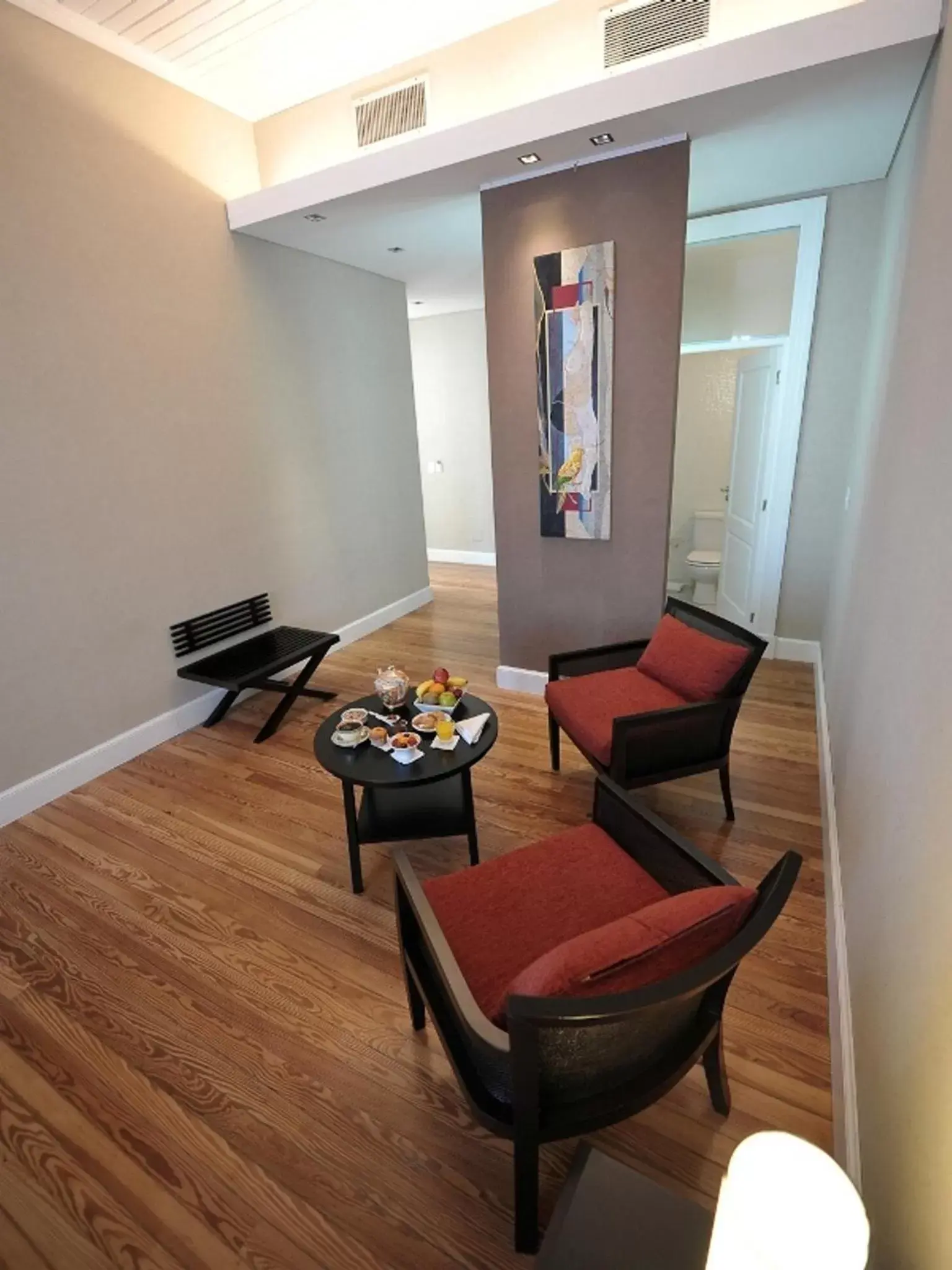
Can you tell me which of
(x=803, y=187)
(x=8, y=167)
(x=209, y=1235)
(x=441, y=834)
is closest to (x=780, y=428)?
(x=803, y=187)

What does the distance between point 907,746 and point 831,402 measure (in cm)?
286

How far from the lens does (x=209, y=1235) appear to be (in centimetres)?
129

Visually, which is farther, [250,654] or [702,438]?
[702,438]

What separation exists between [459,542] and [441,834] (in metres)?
5.10

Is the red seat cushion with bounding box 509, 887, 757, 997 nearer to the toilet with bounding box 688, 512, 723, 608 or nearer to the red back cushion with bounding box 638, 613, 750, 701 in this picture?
the red back cushion with bounding box 638, 613, 750, 701

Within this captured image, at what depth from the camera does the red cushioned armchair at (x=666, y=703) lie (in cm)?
222

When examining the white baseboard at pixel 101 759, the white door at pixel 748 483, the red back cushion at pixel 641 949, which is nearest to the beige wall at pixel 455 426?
the white door at pixel 748 483

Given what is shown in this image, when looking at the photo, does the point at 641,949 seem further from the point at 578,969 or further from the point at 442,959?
the point at 442,959

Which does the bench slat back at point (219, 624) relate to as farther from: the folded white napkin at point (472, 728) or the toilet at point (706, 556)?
the toilet at point (706, 556)

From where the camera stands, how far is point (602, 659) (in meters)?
2.92

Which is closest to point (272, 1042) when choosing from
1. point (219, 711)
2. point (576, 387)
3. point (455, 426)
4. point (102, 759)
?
point (102, 759)

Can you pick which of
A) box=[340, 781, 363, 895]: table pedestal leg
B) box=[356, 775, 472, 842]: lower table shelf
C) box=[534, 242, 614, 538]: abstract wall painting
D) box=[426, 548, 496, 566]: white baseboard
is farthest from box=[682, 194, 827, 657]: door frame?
box=[426, 548, 496, 566]: white baseboard

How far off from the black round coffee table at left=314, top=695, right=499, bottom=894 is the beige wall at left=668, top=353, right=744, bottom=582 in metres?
3.31

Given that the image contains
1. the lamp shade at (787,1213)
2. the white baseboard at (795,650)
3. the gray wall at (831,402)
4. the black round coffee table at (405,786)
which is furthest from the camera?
the white baseboard at (795,650)
